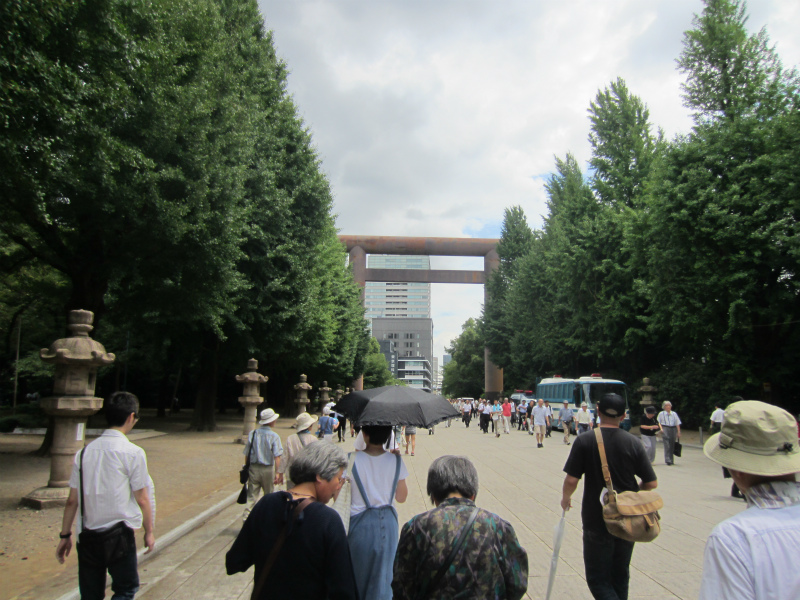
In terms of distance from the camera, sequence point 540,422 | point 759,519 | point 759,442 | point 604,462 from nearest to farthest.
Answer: point 759,519
point 759,442
point 604,462
point 540,422

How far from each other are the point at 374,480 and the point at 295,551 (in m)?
1.62

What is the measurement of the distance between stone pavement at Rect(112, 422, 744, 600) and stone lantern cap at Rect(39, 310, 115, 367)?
10.9 feet

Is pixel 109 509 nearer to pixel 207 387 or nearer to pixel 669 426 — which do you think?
pixel 669 426

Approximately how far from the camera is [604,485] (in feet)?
15.1

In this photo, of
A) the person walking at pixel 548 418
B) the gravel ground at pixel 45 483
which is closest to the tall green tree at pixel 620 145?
the person walking at pixel 548 418

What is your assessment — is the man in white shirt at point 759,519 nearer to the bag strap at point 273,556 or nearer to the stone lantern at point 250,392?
the bag strap at point 273,556

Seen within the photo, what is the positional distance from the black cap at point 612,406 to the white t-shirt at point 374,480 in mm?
1624

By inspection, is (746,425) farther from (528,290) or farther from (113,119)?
(528,290)

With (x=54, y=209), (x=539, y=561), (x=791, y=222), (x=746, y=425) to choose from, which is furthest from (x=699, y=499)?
(x=791, y=222)

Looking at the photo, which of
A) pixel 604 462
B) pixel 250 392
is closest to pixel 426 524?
pixel 604 462

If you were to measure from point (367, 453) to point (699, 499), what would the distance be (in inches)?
342

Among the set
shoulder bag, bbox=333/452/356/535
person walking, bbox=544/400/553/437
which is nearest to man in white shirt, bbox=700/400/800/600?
shoulder bag, bbox=333/452/356/535

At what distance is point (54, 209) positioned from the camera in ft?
44.1

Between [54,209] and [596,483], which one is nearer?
[596,483]
